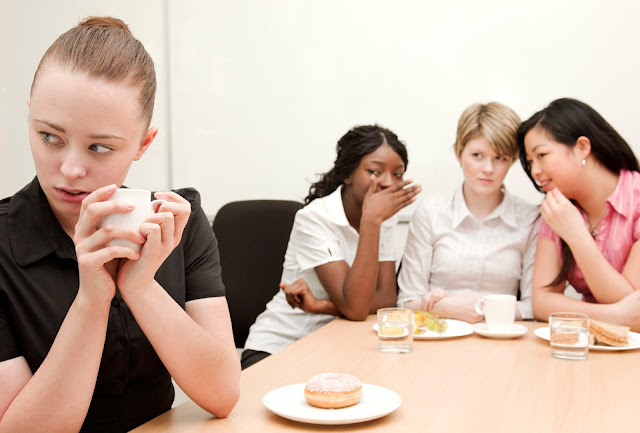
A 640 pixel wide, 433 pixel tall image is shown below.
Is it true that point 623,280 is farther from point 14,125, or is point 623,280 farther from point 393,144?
point 14,125

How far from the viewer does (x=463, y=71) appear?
267cm

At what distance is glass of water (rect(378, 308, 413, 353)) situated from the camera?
1478mm

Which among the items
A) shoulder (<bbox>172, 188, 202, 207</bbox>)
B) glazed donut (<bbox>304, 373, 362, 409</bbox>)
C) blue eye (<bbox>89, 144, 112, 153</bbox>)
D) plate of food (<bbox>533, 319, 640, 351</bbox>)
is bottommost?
plate of food (<bbox>533, 319, 640, 351</bbox>)

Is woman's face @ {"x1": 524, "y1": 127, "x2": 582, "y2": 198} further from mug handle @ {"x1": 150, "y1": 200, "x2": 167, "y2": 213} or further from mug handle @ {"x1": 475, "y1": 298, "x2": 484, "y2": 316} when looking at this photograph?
mug handle @ {"x1": 150, "y1": 200, "x2": 167, "y2": 213}

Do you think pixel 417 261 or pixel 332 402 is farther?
pixel 417 261

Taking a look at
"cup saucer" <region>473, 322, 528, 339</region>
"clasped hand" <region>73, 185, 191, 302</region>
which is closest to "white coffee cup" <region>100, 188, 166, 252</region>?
"clasped hand" <region>73, 185, 191, 302</region>

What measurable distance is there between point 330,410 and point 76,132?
565mm

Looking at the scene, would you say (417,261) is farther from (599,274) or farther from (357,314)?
(599,274)

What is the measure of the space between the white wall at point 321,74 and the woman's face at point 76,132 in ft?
6.21

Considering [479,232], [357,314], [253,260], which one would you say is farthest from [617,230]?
[253,260]

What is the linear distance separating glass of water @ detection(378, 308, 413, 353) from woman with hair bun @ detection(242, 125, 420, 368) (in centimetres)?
44

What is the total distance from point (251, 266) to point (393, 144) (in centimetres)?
69

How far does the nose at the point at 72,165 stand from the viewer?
0.93 metres

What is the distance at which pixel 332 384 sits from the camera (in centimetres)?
104
